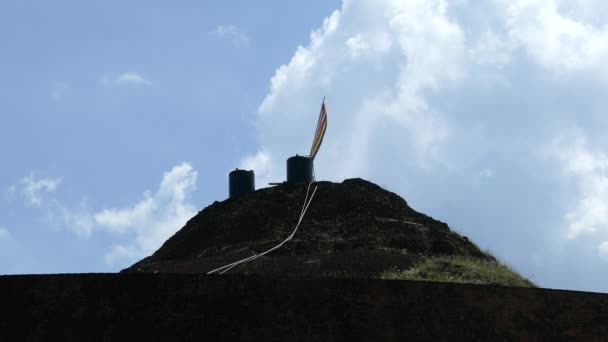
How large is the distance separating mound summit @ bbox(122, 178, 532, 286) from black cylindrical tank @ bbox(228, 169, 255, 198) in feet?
1.89

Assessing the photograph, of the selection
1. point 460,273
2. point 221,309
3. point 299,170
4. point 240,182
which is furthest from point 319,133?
point 221,309

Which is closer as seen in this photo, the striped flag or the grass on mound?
the grass on mound

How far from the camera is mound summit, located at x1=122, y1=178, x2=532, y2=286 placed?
16.7 m

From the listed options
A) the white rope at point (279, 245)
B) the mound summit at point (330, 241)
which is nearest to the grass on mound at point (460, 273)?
the mound summit at point (330, 241)

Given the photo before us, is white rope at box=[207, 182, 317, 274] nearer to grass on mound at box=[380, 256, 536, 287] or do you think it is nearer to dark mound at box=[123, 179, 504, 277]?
dark mound at box=[123, 179, 504, 277]

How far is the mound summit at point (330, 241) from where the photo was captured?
16.7 m

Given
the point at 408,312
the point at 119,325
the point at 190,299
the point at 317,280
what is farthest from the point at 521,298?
the point at 119,325

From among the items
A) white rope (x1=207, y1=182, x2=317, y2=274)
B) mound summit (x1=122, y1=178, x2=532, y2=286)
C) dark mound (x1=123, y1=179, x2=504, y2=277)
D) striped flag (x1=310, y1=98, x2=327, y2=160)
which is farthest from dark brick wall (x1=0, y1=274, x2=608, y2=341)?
striped flag (x1=310, y1=98, x2=327, y2=160)

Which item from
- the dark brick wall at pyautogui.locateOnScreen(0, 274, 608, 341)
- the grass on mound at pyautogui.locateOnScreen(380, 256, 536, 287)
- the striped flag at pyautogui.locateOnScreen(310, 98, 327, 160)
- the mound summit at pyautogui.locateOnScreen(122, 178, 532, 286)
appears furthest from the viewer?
the striped flag at pyautogui.locateOnScreen(310, 98, 327, 160)

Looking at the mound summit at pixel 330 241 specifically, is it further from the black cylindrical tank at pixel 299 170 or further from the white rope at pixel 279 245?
the black cylindrical tank at pixel 299 170

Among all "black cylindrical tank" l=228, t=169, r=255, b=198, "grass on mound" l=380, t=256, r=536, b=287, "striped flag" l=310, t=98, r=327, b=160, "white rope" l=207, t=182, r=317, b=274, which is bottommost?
"grass on mound" l=380, t=256, r=536, b=287

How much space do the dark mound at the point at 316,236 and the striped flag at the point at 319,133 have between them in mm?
1068

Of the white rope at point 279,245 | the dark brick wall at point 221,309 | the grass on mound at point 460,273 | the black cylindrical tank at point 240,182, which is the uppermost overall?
the black cylindrical tank at point 240,182

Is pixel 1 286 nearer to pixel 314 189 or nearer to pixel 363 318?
pixel 363 318
